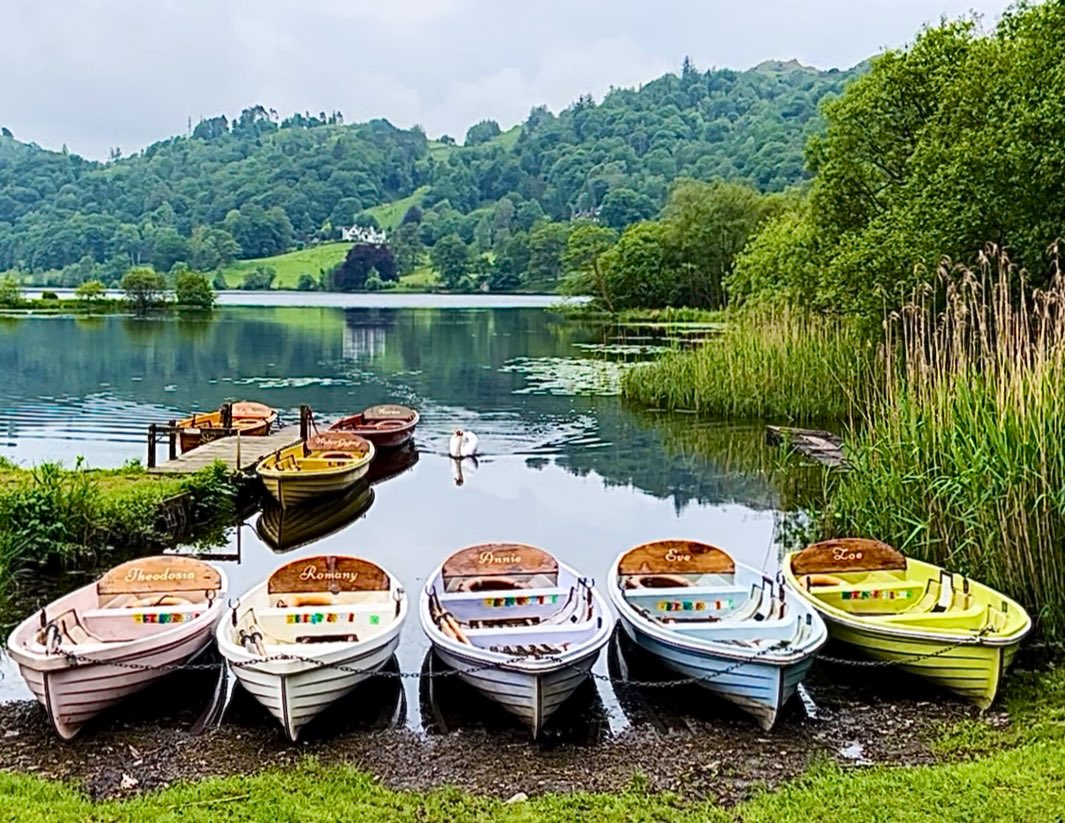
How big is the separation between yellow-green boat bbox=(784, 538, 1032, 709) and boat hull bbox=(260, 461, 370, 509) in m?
9.48

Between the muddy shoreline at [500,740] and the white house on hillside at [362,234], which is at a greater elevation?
the white house on hillside at [362,234]

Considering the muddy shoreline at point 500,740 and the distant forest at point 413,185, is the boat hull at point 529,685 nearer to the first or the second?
the muddy shoreline at point 500,740

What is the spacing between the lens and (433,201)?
175m

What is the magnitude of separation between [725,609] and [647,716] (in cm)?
157

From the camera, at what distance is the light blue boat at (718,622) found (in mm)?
7500

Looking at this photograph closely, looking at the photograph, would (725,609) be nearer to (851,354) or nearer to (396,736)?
(396,736)

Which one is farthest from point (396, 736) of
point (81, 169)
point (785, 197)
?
point (81, 169)

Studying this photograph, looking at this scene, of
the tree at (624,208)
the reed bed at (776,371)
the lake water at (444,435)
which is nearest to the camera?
the lake water at (444,435)

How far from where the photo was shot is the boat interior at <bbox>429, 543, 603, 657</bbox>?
26.8 feet

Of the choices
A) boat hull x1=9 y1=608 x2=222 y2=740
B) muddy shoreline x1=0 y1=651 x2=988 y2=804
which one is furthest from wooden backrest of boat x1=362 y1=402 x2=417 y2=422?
boat hull x1=9 y1=608 x2=222 y2=740

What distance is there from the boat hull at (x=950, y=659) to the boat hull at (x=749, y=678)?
94 centimetres

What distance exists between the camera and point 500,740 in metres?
7.41

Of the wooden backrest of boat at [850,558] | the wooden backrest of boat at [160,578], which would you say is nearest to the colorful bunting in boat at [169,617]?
the wooden backrest of boat at [160,578]

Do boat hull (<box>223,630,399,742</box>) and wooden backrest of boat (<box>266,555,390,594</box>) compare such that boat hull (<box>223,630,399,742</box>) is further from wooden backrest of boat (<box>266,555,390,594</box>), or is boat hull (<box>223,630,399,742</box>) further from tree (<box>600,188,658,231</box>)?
tree (<box>600,188,658,231</box>)
